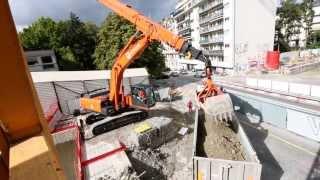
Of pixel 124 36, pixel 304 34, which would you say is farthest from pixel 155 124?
pixel 304 34

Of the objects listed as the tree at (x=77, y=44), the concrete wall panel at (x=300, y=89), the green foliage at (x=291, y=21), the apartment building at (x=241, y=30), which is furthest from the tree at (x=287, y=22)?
the tree at (x=77, y=44)

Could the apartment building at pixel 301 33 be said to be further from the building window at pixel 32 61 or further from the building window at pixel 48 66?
the building window at pixel 32 61

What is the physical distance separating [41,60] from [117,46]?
44.8 ft

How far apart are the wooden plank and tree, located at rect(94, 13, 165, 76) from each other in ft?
91.5

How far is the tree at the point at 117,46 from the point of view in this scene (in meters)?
29.2

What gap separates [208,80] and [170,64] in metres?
69.5

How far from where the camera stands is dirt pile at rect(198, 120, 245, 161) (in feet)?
Answer: 30.7

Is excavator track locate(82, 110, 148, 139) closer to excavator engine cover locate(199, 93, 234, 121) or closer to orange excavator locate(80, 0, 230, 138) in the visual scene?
orange excavator locate(80, 0, 230, 138)

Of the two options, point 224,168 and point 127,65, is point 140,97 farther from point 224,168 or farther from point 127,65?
point 224,168

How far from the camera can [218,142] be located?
33.2ft

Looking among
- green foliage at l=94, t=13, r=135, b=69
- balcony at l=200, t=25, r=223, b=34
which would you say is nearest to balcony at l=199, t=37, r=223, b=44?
balcony at l=200, t=25, r=223, b=34

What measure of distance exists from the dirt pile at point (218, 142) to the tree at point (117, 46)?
67.8 feet

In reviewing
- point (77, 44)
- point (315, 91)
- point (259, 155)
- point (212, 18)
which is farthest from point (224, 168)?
point (212, 18)

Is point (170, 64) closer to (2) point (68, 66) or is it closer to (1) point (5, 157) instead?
(2) point (68, 66)
